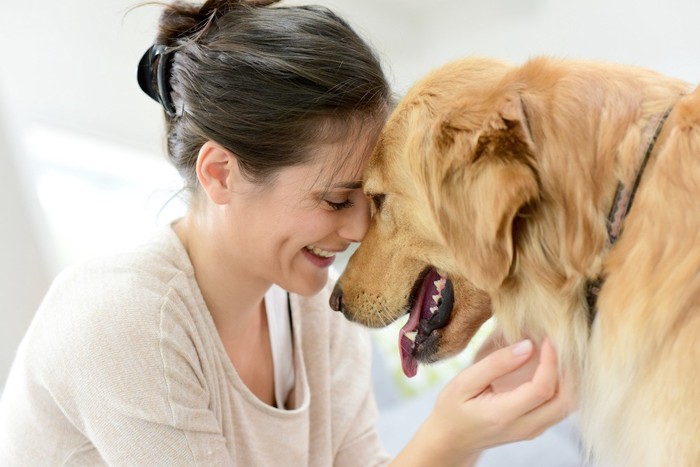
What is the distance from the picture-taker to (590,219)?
909 millimetres

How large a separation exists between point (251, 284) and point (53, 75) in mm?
1418

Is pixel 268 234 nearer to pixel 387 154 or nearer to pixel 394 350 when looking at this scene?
pixel 387 154

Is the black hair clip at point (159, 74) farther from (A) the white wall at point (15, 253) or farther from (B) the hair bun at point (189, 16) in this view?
(A) the white wall at point (15, 253)

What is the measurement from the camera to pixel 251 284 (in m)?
1.42

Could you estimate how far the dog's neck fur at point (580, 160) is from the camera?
35.2 inches

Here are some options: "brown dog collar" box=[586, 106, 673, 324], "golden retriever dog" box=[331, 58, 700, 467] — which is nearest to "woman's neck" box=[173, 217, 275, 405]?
"golden retriever dog" box=[331, 58, 700, 467]

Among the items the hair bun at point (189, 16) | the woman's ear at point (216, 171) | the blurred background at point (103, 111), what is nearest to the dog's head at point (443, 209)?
the woman's ear at point (216, 171)

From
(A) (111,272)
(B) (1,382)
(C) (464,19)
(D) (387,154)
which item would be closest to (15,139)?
(B) (1,382)

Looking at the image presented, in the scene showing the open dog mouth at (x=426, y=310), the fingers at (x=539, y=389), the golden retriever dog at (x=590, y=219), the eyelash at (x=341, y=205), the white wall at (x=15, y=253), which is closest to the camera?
the golden retriever dog at (x=590, y=219)

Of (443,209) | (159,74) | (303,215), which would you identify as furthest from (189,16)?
(443,209)

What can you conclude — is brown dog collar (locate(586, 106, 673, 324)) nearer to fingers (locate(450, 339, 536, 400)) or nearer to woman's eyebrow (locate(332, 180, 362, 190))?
fingers (locate(450, 339, 536, 400))

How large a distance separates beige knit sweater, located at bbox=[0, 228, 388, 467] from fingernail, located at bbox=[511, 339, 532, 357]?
1.80 ft

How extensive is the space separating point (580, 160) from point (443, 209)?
7.4 inches

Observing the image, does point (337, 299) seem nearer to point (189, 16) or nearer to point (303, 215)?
point (303, 215)
